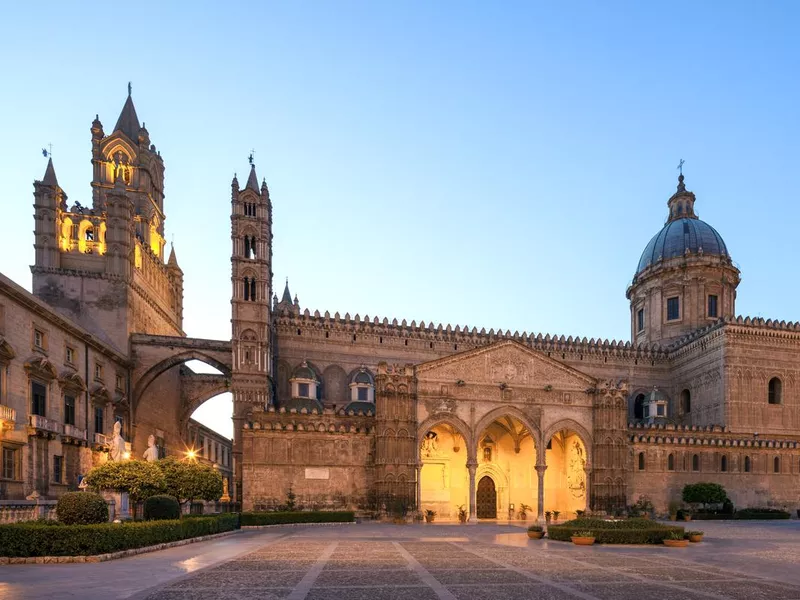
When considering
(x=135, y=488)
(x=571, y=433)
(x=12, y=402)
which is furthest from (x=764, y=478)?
(x=12, y=402)

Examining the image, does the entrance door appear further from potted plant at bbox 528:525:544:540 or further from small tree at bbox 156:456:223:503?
small tree at bbox 156:456:223:503

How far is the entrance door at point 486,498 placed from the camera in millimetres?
47531

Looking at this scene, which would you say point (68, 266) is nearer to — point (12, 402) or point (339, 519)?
point (12, 402)

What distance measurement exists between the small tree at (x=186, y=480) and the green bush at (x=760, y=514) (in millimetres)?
39257

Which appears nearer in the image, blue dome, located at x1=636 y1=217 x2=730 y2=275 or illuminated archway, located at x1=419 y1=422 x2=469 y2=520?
illuminated archway, located at x1=419 y1=422 x2=469 y2=520

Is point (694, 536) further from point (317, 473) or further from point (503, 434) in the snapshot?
point (317, 473)

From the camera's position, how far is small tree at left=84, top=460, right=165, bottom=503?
25.0m

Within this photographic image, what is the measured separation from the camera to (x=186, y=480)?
90.7ft

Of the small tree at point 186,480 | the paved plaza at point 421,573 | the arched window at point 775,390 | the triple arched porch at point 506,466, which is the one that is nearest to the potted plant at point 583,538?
the paved plaza at point 421,573

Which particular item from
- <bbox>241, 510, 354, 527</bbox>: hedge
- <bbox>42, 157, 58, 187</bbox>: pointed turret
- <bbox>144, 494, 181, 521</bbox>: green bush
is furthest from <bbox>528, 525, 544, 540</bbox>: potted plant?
<bbox>42, 157, 58, 187</bbox>: pointed turret

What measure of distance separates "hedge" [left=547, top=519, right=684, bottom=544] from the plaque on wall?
1918cm

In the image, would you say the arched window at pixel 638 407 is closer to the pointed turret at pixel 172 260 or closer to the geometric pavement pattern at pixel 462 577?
the geometric pavement pattern at pixel 462 577

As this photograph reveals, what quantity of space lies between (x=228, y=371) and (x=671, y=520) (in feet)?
118

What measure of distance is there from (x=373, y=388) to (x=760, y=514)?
30.8m
